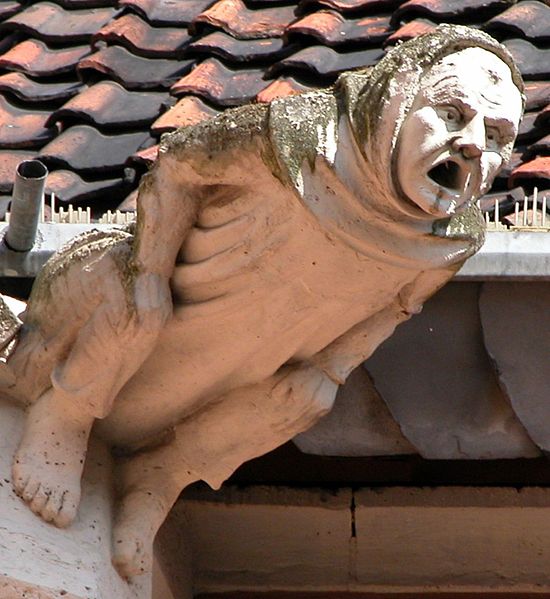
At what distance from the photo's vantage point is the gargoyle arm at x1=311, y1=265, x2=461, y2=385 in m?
3.28

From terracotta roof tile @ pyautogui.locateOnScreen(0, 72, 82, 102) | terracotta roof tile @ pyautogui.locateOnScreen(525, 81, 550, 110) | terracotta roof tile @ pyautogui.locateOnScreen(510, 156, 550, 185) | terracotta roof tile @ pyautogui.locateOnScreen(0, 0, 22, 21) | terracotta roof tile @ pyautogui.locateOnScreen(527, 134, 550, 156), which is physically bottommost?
terracotta roof tile @ pyautogui.locateOnScreen(0, 0, 22, 21)

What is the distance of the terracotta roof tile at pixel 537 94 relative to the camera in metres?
4.06

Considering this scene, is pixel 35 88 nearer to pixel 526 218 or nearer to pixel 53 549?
pixel 526 218

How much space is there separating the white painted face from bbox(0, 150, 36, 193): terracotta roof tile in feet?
4.16

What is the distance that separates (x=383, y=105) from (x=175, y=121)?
1.14m

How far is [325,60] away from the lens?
4.34 metres

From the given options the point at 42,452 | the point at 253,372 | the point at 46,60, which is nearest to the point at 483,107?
the point at 253,372

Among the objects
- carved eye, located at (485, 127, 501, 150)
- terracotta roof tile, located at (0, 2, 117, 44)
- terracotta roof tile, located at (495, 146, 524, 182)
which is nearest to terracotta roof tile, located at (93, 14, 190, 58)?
terracotta roof tile, located at (0, 2, 117, 44)

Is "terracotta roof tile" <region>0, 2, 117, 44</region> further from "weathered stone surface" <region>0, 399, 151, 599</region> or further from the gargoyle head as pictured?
the gargoyle head

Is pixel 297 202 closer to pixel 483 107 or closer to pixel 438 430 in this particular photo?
pixel 483 107

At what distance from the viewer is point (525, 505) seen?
386 centimetres

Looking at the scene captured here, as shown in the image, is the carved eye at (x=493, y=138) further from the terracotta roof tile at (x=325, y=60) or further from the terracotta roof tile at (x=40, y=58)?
the terracotta roof tile at (x=40, y=58)

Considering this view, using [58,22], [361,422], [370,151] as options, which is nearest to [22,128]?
[58,22]

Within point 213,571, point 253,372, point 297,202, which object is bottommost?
point 213,571
